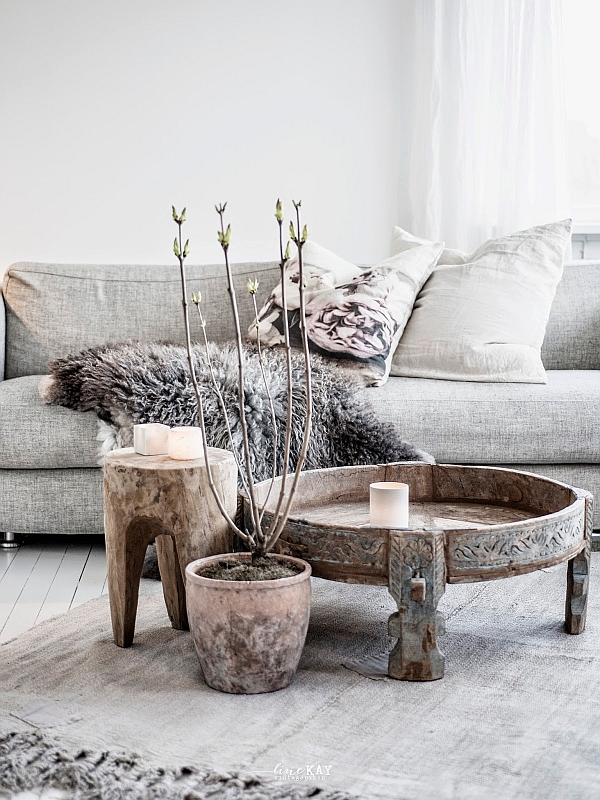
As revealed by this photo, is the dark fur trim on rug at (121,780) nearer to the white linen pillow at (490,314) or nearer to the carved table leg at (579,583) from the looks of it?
the carved table leg at (579,583)

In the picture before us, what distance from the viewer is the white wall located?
142 inches

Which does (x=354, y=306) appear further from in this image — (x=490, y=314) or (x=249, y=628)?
(x=249, y=628)

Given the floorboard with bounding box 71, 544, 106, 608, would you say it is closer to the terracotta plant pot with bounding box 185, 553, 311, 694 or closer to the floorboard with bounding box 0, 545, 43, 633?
the floorboard with bounding box 0, 545, 43, 633

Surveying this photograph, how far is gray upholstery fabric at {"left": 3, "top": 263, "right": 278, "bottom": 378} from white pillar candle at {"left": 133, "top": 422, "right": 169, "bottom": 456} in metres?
1.34

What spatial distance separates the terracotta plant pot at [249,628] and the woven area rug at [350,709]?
1.2 inches

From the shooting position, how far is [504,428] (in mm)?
2422

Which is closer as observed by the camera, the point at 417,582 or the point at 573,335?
the point at 417,582

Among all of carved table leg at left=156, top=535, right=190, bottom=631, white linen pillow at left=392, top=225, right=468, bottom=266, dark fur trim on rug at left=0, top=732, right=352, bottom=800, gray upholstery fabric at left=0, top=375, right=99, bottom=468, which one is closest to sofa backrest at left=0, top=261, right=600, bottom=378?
white linen pillow at left=392, top=225, right=468, bottom=266

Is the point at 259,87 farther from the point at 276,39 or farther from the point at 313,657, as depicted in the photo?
the point at 313,657

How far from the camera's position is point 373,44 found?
3625mm

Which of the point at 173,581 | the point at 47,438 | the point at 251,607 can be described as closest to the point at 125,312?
the point at 47,438

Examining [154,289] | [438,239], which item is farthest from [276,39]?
[154,289]

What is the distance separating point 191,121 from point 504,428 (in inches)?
77.4

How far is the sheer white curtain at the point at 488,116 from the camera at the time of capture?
3467mm
